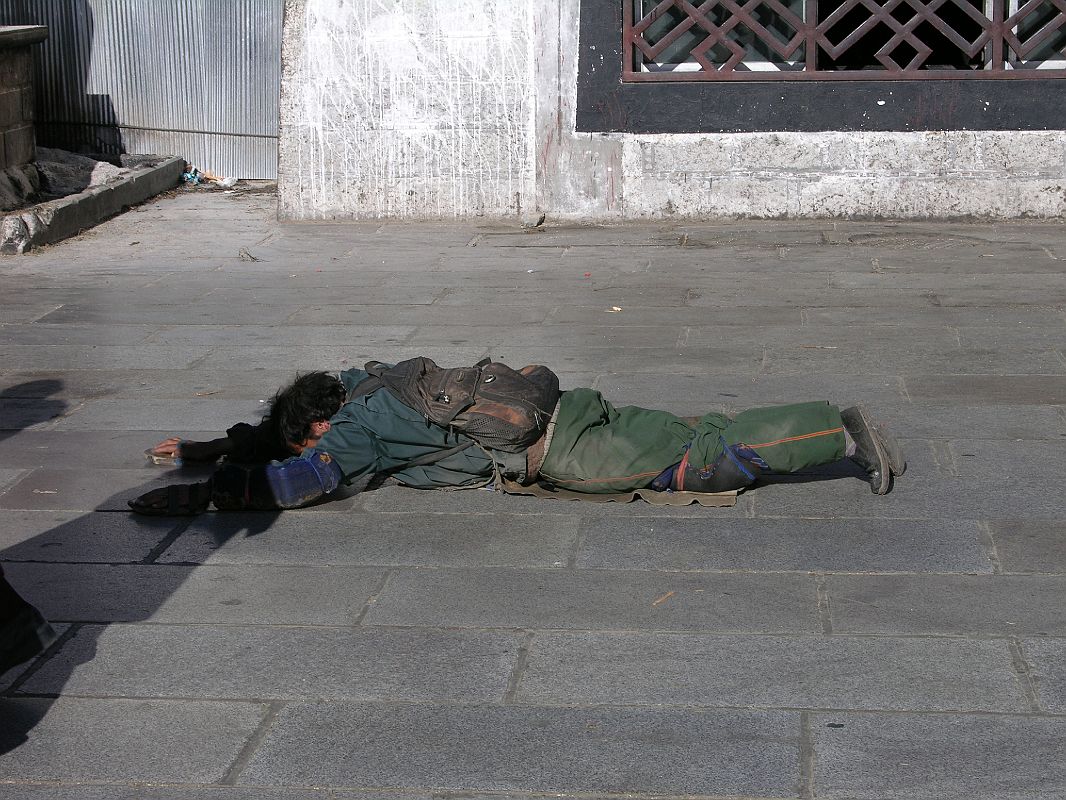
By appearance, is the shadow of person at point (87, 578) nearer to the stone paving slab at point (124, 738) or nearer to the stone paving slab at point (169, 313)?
the stone paving slab at point (124, 738)

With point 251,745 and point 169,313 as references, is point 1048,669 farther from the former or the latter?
point 169,313

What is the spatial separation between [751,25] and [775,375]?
14.2 ft

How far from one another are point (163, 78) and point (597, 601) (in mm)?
9550

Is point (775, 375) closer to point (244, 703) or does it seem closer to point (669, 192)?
point (244, 703)

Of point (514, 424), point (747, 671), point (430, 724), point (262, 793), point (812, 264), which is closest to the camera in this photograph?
point (262, 793)

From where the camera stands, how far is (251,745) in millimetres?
3141

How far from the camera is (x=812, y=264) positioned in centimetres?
858

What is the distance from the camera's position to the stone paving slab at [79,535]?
4301mm

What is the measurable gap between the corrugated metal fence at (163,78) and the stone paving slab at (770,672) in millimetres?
9260

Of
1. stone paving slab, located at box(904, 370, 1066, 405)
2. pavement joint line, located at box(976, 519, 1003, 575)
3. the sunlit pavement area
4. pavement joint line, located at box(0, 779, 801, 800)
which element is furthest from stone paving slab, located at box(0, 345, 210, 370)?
pavement joint line, located at box(976, 519, 1003, 575)

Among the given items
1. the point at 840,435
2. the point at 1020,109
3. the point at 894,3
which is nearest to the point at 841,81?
the point at 894,3

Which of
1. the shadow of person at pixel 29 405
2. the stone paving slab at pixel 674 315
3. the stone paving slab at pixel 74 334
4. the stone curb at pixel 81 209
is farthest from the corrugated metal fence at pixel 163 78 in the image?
the shadow of person at pixel 29 405

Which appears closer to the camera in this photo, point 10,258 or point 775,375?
point 775,375

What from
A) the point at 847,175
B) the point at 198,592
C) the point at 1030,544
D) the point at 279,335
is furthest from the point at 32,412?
the point at 847,175
